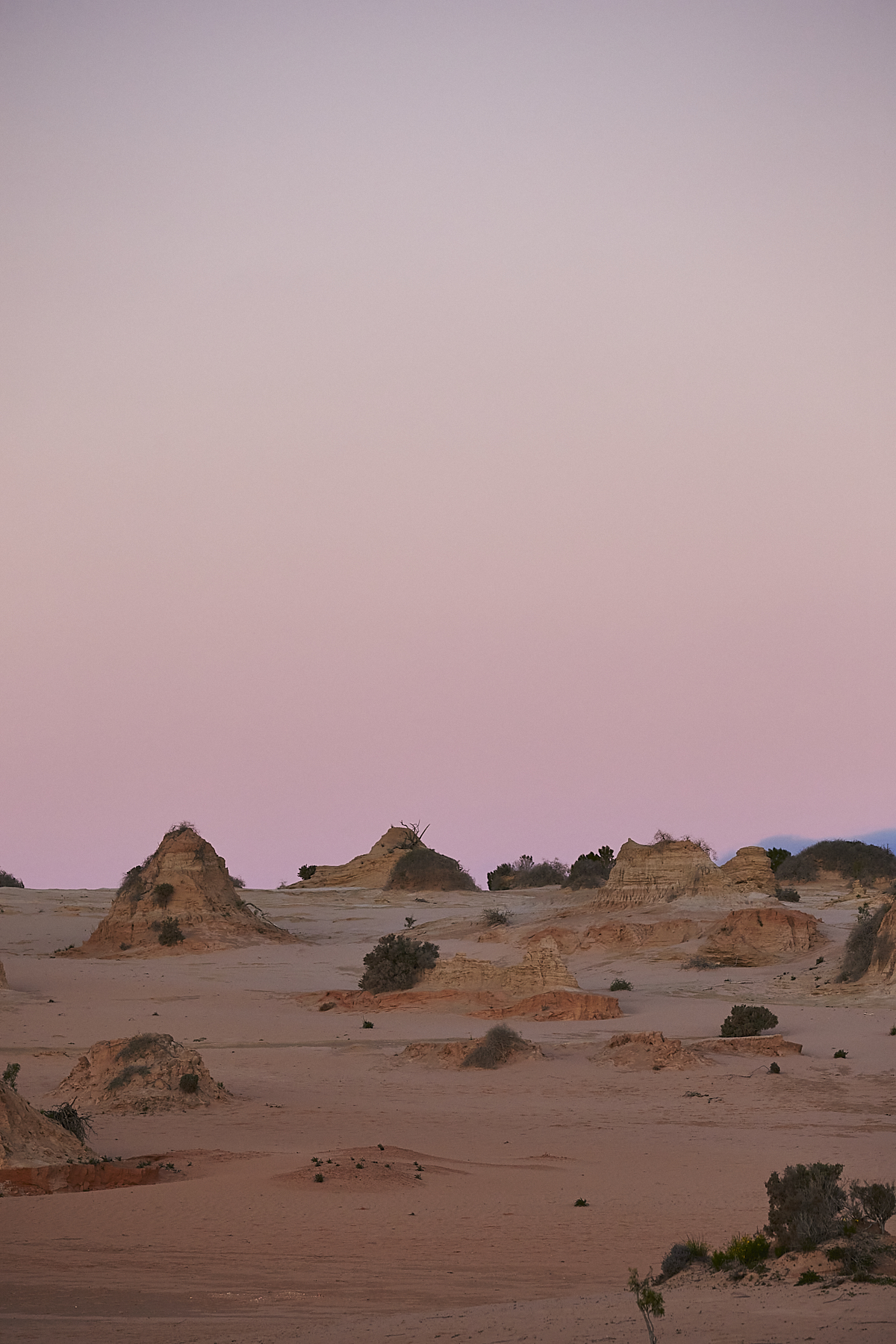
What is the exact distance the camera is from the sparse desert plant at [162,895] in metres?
40.7

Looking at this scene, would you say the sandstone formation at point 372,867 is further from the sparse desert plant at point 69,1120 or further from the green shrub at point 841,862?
the sparse desert plant at point 69,1120

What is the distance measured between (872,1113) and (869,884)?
38401 mm

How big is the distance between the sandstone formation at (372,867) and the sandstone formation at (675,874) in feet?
76.7

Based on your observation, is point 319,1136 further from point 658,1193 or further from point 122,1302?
point 122,1302

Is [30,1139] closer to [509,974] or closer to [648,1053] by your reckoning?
[648,1053]

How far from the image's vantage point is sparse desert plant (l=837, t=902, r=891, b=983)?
2837 cm

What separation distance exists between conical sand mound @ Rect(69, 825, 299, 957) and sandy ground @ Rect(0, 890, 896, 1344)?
844 centimetres

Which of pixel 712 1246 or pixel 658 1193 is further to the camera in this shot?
pixel 658 1193

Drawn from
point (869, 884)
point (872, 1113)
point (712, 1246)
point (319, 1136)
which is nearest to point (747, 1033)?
point (872, 1113)

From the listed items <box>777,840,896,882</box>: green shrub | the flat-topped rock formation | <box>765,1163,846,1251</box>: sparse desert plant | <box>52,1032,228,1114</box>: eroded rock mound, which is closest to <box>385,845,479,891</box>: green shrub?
the flat-topped rock formation

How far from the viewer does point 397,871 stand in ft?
208

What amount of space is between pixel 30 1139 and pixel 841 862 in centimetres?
5353

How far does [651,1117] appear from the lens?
54.5 feet

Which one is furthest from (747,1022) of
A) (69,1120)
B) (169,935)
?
(169,935)
